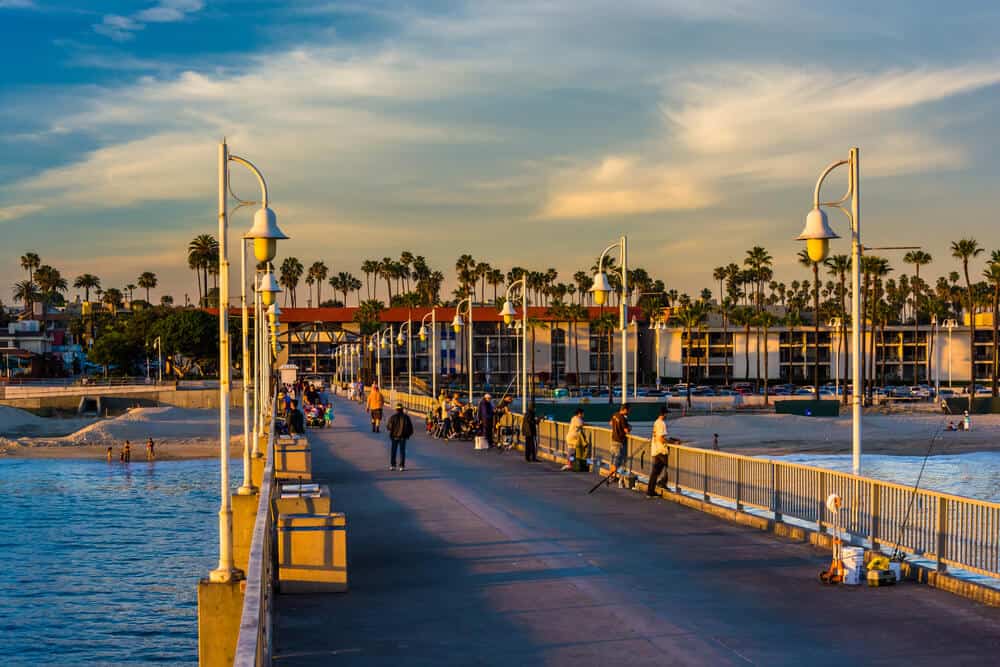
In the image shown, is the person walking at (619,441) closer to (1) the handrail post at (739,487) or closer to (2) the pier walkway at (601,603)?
(2) the pier walkway at (601,603)

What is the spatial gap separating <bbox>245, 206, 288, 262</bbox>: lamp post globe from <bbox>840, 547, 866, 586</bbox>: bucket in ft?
23.6

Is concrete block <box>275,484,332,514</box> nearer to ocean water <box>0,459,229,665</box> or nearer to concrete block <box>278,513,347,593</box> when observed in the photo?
concrete block <box>278,513,347,593</box>

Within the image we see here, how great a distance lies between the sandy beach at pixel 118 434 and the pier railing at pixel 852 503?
60.3 meters

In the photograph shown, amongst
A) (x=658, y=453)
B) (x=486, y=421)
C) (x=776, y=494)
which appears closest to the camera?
(x=776, y=494)

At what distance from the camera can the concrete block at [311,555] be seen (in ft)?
38.5

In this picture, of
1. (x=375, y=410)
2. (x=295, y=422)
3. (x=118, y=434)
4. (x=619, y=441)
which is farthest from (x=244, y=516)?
(x=118, y=434)

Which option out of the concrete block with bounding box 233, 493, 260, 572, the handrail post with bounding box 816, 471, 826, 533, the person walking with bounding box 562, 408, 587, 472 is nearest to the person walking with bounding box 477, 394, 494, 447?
the person walking with bounding box 562, 408, 587, 472

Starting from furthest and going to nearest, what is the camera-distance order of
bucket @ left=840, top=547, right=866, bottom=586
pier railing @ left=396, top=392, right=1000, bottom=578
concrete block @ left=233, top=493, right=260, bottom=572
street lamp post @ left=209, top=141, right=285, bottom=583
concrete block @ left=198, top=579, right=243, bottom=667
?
1. concrete block @ left=233, top=493, right=260, bottom=572
2. bucket @ left=840, top=547, right=866, bottom=586
3. pier railing @ left=396, top=392, right=1000, bottom=578
4. street lamp post @ left=209, top=141, right=285, bottom=583
5. concrete block @ left=198, top=579, right=243, bottom=667

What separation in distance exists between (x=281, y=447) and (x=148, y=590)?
8711 millimetres

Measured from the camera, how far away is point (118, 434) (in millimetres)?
96438

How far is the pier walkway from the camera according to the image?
956 cm

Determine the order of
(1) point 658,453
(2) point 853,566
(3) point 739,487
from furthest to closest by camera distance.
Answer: (1) point 658,453 → (3) point 739,487 → (2) point 853,566

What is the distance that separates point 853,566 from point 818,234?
4.49m

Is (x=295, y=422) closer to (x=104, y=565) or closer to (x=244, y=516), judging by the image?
(x=104, y=565)
